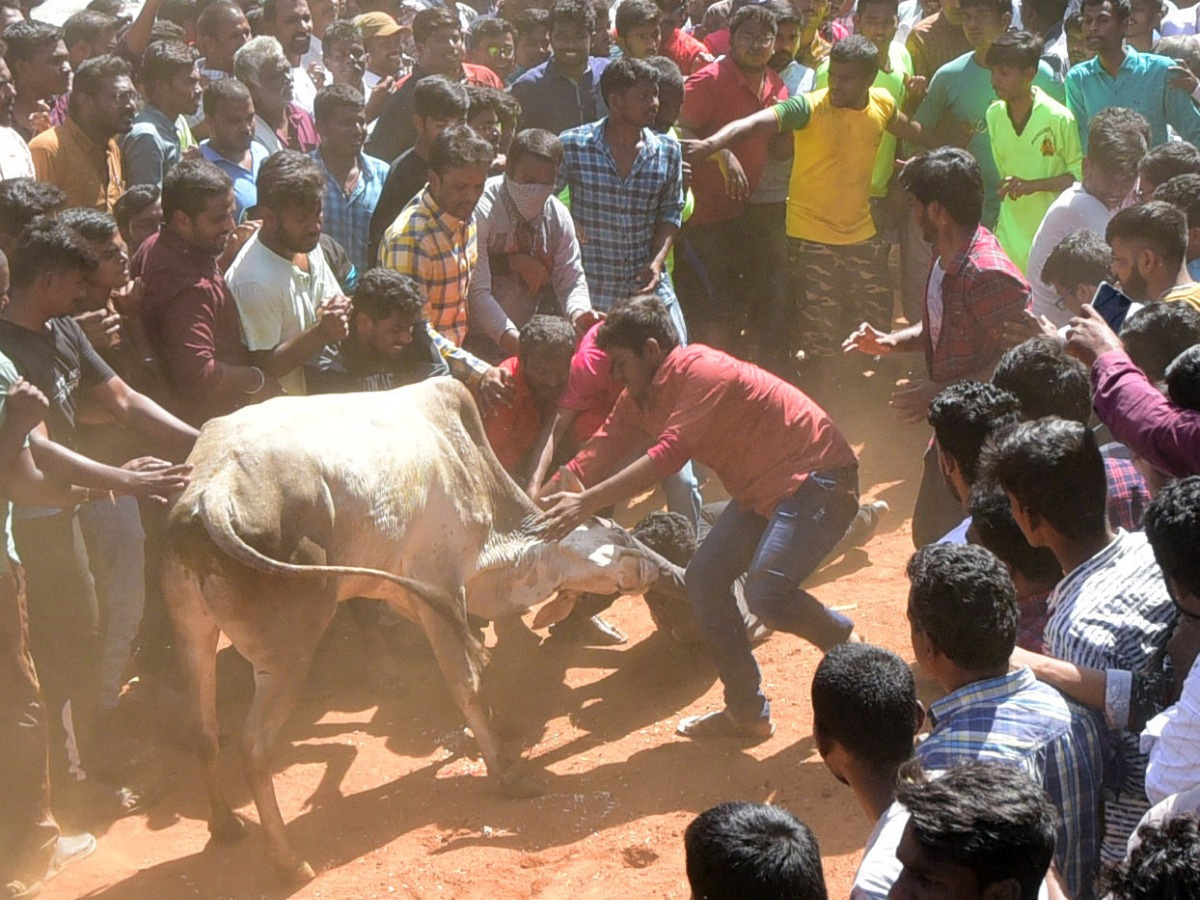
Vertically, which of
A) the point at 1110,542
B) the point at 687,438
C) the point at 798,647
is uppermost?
the point at 1110,542

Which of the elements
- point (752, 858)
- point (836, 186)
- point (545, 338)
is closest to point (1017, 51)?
point (836, 186)

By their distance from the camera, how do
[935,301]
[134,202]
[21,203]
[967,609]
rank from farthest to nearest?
[134,202] < [935,301] < [21,203] < [967,609]

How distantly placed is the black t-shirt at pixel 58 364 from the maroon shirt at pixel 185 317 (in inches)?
16.4

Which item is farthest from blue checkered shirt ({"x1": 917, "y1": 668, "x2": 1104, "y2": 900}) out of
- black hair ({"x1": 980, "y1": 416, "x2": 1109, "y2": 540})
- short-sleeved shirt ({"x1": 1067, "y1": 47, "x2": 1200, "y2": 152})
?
short-sleeved shirt ({"x1": 1067, "y1": 47, "x2": 1200, "y2": 152})

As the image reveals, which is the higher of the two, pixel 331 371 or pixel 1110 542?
pixel 1110 542

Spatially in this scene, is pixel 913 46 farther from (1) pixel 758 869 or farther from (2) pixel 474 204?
(1) pixel 758 869

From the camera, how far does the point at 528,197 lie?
834cm

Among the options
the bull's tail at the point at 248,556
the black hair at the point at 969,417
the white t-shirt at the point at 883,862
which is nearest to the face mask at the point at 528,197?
the bull's tail at the point at 248,556

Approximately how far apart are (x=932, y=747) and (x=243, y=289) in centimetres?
449

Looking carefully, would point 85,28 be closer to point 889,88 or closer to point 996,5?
point 889,88

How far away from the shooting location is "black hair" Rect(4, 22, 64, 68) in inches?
313

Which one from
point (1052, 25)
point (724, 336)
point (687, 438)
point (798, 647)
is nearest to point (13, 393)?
point (687, 438)

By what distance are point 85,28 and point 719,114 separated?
Answer: 4.29m

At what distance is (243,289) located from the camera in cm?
696
